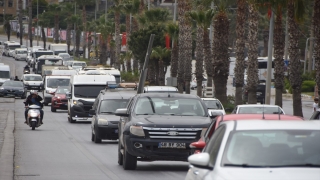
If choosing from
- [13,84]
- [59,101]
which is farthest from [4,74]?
[59,101]

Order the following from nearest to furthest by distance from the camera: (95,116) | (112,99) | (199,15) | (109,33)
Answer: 1. (95,116)
2. (112,99)
3. (199,15)
4. (109,33)

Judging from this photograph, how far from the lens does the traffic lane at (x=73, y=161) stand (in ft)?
53.4

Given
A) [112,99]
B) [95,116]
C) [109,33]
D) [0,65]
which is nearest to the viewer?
[95,116]

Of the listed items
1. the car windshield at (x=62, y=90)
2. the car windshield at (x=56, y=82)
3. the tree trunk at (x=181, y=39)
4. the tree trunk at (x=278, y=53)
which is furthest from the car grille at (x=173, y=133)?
the car windshield at (x=56, y=82)

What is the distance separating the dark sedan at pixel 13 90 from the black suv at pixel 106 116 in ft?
112

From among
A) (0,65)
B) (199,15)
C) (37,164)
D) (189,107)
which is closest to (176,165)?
(189,107)

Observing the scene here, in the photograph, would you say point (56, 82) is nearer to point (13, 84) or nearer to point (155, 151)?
→ point (13, 84)

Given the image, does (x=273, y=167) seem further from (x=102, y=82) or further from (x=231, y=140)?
(x=102, y=82)

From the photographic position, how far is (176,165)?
18578 millimetres

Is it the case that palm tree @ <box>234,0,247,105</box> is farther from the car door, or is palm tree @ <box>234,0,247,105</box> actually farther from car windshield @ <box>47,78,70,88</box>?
the car door

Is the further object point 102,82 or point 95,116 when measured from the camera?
point 102,82

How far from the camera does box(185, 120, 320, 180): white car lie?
26.2 ft

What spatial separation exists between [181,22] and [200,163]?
46422 mm

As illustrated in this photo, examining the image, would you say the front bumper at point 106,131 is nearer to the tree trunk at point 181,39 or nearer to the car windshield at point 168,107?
the car windshield at point 168,107
